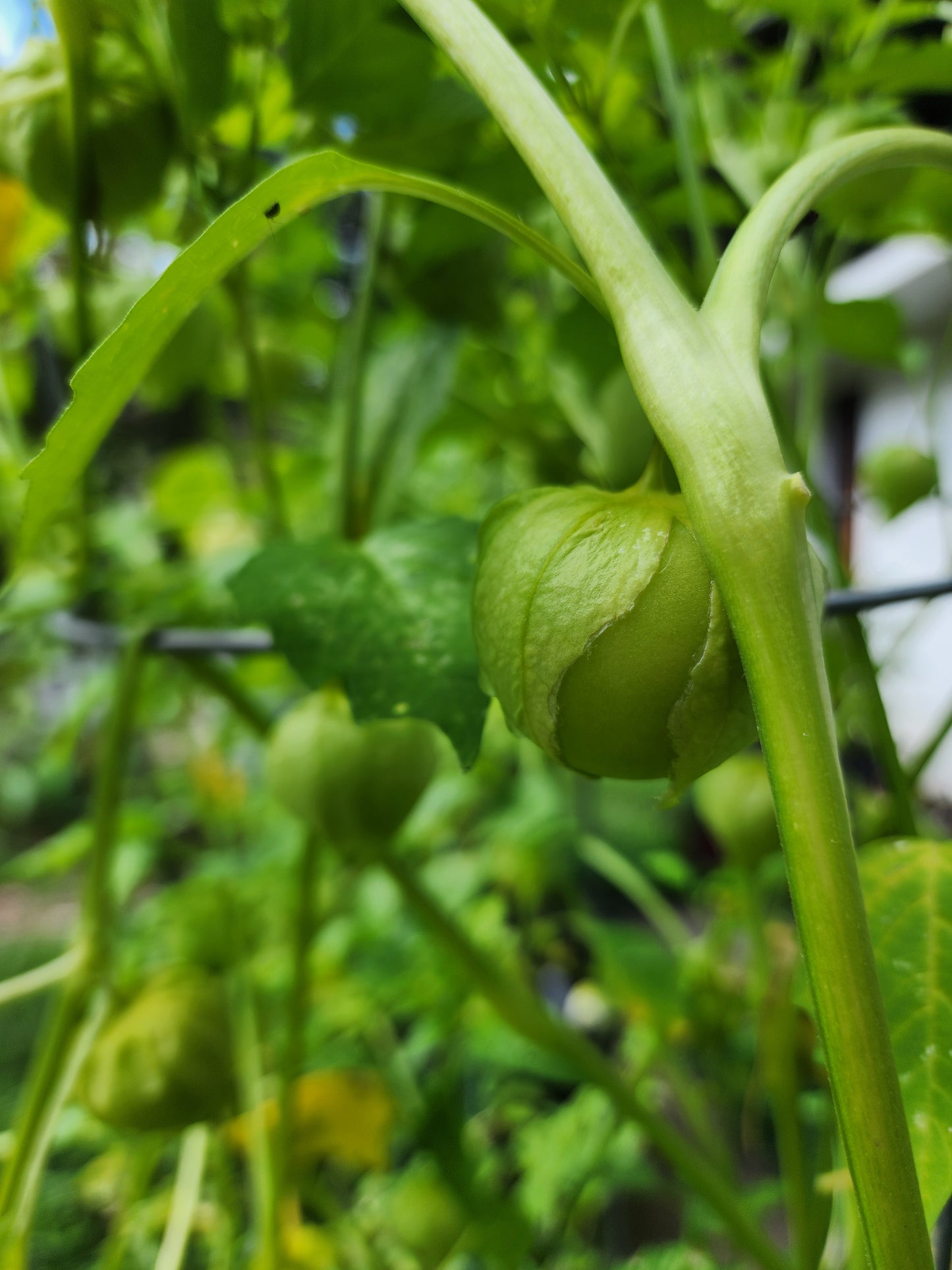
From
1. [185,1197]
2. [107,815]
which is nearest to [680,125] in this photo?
[107,815]

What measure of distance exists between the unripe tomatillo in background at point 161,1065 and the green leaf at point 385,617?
0.59ft

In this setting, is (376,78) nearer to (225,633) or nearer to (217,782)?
(225,633)

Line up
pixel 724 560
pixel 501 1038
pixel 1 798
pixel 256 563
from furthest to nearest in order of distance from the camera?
pixel 1 798 → pixel 501 1038 → pixel 256 563 → pixel 724 560

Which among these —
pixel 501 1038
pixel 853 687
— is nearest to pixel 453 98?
pixel 853 687

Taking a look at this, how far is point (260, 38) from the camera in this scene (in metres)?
0.29

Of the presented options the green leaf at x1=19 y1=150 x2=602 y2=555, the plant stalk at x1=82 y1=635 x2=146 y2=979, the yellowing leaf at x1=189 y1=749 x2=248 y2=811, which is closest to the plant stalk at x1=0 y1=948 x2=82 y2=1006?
the plant stalk at x1=82 y1=635 x2=146 y2=979

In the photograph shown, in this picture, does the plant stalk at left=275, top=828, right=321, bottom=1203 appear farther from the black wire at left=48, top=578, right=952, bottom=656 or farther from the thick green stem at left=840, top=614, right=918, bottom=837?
the thick green stem at left=840, top=614, right=918, bottom=837

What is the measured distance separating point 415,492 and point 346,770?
0.59 m

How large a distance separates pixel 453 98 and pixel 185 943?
0.41 metres

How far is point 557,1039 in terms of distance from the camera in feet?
1.11

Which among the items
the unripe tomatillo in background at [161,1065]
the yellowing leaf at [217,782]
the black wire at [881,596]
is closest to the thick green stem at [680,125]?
the black wire at [881,596]

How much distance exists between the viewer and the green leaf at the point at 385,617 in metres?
0.22

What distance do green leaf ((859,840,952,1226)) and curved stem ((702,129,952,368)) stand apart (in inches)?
4.5

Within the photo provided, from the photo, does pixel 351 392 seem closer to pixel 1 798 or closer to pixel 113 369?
pixel 113 369
